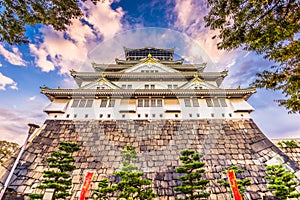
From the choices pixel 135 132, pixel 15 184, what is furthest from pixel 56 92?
pixel 135 132

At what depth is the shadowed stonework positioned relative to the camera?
28.3 ft

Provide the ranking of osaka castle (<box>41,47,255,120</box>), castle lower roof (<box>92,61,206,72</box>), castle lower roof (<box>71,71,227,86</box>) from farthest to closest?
castle lower roof (<box>92,61,206,72</box>)
castle lower roof (<box>71,71,227,86</box>)
osaka castle (<box>41,47,255,120</box>)

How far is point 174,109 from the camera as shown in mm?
12156

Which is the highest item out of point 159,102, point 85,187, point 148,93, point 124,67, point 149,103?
point 124,67

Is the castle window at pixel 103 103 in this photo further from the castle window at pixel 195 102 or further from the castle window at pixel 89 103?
the castle window at pixel 195 102

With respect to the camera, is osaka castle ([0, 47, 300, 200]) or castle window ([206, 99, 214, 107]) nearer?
osaka castle ([0, 47, 300, 200])

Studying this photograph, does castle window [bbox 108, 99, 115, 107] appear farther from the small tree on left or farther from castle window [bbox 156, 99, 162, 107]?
the small tree on left

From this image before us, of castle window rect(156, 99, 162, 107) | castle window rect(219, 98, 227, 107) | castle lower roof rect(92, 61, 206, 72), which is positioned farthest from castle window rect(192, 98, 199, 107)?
castle lower roof rect(92, 61, 206, 72)

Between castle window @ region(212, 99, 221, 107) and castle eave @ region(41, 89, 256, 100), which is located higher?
castle eave @ region(41, 89, 256, 100)

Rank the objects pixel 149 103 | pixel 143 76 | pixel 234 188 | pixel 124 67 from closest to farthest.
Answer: pixel 234 188, pixel 149 103, pixel 143 76, pixel 124 67

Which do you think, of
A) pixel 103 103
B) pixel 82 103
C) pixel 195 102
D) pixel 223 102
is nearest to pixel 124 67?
pixel 103 103

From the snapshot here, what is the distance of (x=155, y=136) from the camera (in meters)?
11.1

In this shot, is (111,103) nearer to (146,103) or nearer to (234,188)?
(146,103)

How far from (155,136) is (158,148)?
1.00m
